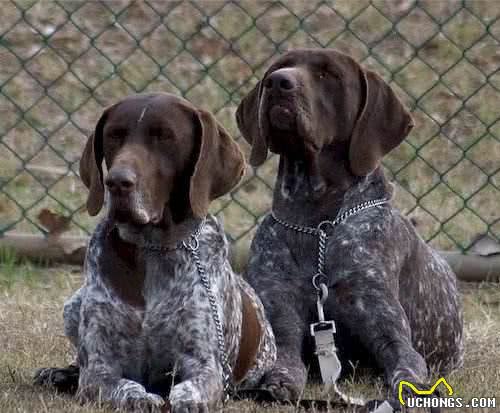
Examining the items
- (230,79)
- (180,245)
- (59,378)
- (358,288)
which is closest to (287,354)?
(358,288)

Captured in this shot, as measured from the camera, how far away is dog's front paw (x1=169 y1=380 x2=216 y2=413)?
4.51 m

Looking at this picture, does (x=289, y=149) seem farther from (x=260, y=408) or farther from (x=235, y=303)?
(x=260, y=408)

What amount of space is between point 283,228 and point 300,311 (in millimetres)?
336

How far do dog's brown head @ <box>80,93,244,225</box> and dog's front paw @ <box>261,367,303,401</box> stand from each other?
0.75 metres

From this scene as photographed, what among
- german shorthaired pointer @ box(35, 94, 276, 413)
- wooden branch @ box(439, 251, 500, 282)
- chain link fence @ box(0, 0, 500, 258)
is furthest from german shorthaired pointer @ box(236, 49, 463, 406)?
chain link fence @ box(0, 0, 500, 258)

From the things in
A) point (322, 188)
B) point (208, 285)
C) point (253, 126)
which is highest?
point (253, 126)

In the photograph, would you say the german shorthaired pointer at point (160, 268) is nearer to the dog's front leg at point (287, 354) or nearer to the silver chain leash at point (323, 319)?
the dog's front leg at point (287, 354)

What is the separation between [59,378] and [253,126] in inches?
50.6

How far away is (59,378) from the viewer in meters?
5.11

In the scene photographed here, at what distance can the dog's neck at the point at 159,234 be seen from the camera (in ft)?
15.9

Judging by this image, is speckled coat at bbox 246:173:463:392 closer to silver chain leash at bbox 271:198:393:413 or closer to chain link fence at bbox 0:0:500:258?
silver chain leash at bbox 271:198:393:413

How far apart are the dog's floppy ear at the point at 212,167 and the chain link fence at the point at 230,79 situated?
2997mm

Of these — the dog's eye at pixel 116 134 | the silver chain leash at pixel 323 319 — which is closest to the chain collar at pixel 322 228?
the silver chain leash at pixel 323 319

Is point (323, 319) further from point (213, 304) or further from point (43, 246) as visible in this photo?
point (43, 246)
